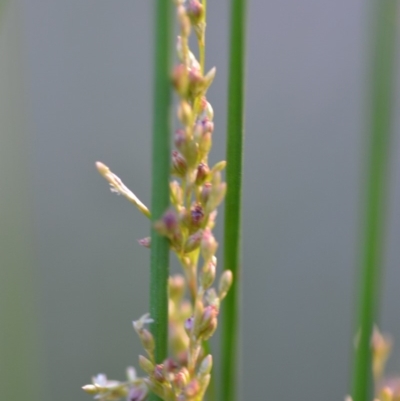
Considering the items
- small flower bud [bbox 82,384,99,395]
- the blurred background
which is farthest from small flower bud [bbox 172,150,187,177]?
the blurred background

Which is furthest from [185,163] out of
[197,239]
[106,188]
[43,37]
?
[43,37]

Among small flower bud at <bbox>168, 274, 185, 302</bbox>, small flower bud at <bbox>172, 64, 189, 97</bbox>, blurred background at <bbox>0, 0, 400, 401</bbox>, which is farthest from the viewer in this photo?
→ blurred background at <bbox>0, 0, 400, 401</bbox>

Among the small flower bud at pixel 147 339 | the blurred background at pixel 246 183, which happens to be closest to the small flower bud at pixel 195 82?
the small flower bud at pixel 147 339

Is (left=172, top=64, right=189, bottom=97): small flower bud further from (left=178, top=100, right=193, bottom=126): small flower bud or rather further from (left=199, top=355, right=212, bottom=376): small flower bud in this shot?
(left=199, top=355, right=212, bottom=376): small flower bud

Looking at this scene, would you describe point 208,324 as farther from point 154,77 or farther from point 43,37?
point 43,37

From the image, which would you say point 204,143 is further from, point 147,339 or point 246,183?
point 246,183

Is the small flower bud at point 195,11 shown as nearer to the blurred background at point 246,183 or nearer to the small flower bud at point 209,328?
the small flower bud at point 209,328
